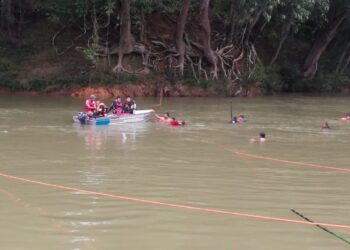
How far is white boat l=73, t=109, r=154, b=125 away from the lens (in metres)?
21.4

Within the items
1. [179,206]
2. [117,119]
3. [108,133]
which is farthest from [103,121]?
[179,206]

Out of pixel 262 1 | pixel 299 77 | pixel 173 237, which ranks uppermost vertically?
pixel 262 1

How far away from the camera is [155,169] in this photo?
12.8m

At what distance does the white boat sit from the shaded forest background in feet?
39.9

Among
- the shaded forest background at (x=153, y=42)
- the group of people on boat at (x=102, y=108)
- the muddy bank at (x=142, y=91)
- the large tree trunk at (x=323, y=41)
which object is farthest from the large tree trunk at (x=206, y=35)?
the group of people on boat at (x=102, y=108)

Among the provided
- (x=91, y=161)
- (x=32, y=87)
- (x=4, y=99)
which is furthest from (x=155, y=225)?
(x=32, y=87)

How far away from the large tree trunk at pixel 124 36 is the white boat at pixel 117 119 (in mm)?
12743

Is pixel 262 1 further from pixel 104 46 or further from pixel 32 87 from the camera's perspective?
pixel 32 87

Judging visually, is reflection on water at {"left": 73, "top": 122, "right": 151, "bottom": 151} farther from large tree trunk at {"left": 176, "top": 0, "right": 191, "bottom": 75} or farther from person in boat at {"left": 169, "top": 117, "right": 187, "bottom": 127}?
large tree trunk at {"left": 176, "top": 0, "right": 191, "bottom": 75}

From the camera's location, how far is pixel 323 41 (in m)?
43.5

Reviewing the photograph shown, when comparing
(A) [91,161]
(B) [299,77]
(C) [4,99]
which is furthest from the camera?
(B) [299,77]

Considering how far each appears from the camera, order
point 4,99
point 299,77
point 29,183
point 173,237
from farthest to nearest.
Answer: point 299,77 < point 4,99 < point 29,183 < point 173,237

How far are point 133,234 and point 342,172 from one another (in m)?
6.56

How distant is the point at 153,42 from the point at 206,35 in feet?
11.1
